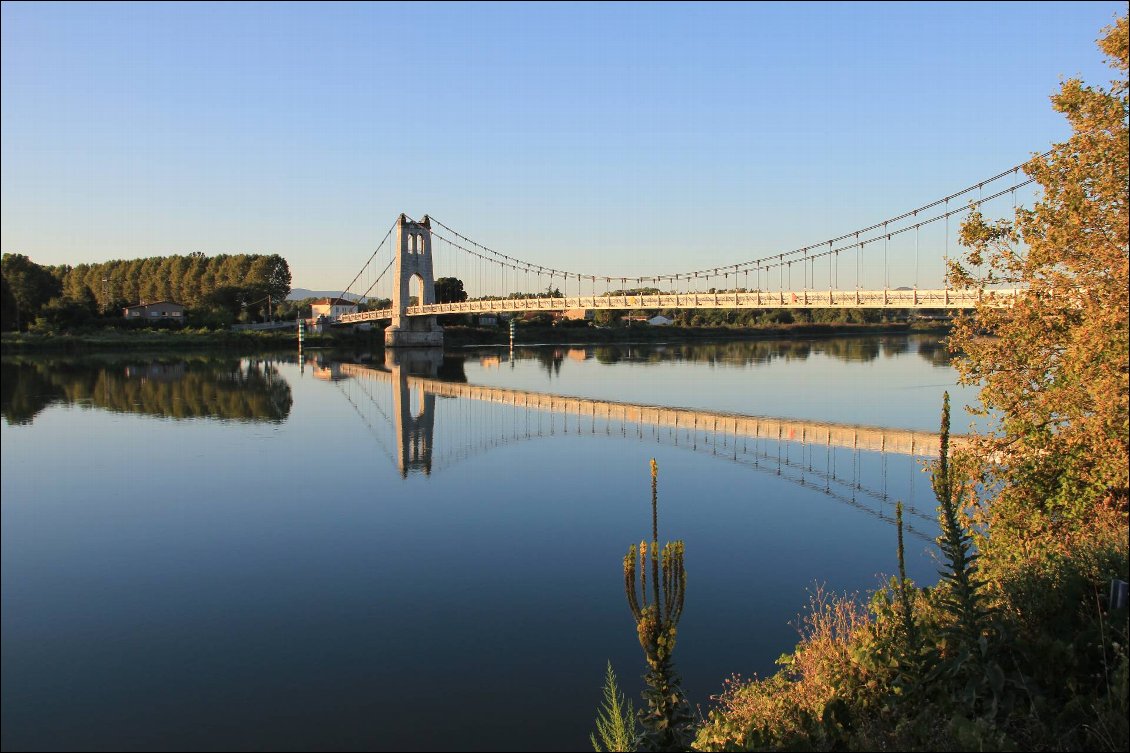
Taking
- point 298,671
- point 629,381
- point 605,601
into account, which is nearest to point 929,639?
point 605,601

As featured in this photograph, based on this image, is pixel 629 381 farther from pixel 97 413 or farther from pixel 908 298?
pixel 97 413

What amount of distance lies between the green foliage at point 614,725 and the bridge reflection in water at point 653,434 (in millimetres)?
6658

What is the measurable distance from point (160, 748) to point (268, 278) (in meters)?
88.3

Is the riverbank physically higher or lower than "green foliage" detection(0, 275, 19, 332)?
lower

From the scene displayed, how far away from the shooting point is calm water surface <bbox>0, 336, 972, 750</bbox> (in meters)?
6.65

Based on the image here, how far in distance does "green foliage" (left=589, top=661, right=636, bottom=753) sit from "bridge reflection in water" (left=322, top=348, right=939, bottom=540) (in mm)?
6658

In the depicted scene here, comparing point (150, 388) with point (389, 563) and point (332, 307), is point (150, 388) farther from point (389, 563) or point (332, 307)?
point (332, 307)

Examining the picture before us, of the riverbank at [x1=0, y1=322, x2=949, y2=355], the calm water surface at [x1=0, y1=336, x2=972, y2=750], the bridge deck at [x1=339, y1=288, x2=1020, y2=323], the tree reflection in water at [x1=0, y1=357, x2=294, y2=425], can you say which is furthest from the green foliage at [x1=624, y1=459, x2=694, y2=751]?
the riverbank at [x1=0, y1=322, x2=949, y2=355]

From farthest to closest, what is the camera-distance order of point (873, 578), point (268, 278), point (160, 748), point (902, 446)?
point (268, 278), point (902, 446), point (873, 578), point (160, 748)

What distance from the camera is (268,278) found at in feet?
292

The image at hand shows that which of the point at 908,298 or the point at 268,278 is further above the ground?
the point at 268,278

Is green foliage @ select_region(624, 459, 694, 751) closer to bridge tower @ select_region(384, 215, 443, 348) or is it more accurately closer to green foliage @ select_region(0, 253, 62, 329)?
bridge tower @ select_region(384, 215, 443, 348)

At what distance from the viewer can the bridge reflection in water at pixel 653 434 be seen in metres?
16.2

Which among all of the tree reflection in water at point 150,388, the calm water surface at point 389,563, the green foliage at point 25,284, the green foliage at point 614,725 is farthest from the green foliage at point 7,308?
the green foliage at point 614,725
